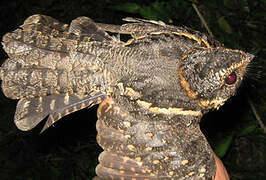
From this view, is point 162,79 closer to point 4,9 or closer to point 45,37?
point 45,37

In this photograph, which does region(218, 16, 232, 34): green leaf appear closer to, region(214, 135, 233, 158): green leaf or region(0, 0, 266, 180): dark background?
region(0, 0, 266, 180): dark background

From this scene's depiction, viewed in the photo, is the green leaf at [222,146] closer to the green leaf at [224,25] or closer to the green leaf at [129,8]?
the green leaf at [224,25]

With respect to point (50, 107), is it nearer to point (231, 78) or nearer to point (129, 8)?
point (231, 78)

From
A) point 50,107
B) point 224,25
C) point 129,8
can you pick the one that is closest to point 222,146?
point 224,25

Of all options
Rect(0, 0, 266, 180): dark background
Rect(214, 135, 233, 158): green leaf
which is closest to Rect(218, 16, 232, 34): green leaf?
Rect(0, 0, 266, 180): dark background

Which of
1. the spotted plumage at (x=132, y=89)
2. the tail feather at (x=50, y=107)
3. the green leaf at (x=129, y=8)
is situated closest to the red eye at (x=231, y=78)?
the spotted plumage at (x=132, y=89)

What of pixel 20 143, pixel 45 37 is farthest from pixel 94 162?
pixel 45 37
